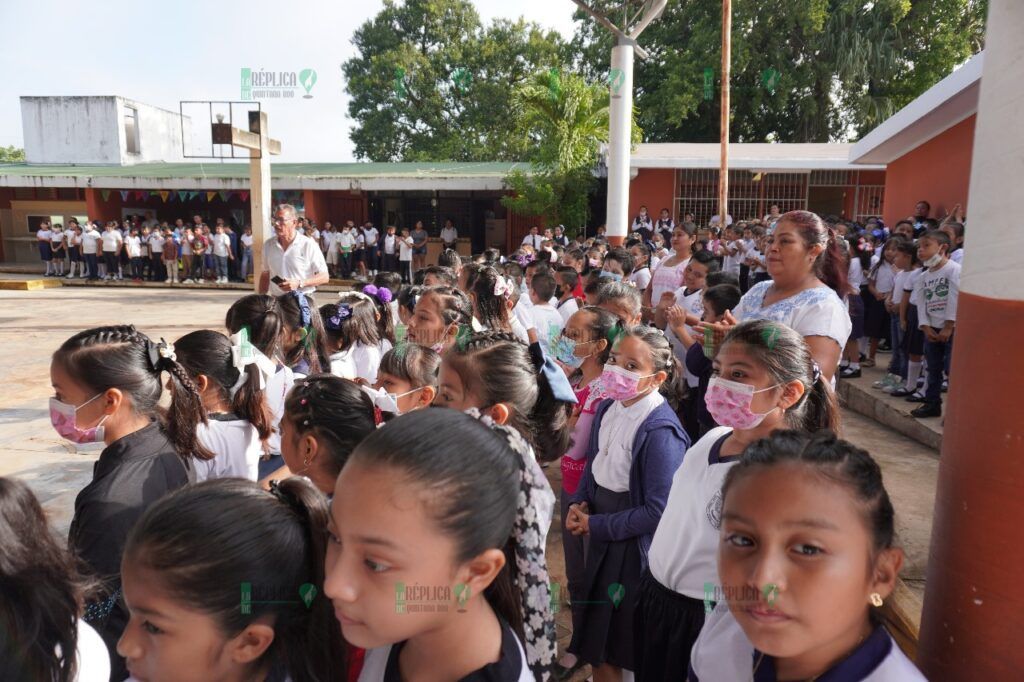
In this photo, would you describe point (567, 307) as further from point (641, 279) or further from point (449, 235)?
point (449, 235)

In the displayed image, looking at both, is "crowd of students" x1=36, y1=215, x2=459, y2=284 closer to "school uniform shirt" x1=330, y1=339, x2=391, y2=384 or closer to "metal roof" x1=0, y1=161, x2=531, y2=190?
"metal roof" x1=0, y1=161, x2=531, y2=190

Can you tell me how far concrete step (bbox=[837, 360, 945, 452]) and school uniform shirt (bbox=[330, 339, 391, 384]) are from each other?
3.92m

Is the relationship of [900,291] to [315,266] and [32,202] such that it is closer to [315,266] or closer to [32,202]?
[315,266]

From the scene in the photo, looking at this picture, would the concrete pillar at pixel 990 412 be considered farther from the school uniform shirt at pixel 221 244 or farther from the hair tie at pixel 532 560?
the school uniform shirt at pixel 221 244

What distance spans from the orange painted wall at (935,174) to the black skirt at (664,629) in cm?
818

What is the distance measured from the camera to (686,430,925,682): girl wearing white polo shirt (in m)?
1.22

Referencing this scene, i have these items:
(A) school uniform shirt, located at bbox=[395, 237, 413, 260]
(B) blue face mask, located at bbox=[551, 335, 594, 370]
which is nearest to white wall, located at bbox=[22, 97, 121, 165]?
(A) school uniform shirt, located at bbox=[395, 237, 413, 260]

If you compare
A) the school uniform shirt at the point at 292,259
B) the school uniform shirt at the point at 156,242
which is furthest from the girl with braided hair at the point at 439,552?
the school uniform shirt at the point at 156,242

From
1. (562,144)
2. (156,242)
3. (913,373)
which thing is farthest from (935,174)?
(156,242)

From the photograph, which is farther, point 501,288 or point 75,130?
point 75,130

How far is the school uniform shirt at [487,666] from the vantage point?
4.03 ft

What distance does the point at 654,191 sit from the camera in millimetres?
15977

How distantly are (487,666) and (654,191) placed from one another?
51.3 ft

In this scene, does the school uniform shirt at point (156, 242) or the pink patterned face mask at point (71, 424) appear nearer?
the pink patterned face mask at point (71, 424)
